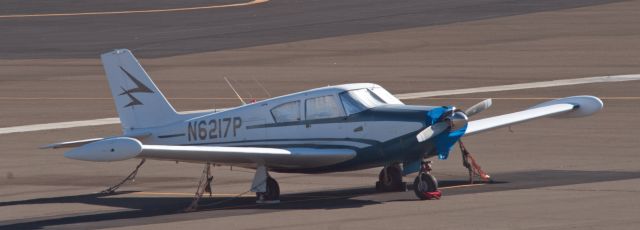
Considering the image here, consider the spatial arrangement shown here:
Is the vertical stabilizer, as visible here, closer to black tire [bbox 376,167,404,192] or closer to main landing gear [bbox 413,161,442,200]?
black tire [bbox 376,167,404,192]

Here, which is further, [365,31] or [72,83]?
[365,31]

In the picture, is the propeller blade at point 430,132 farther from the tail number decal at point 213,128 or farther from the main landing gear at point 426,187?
the tail number decal at point 213,128

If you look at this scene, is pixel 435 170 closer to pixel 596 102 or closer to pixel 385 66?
pixel 596 102

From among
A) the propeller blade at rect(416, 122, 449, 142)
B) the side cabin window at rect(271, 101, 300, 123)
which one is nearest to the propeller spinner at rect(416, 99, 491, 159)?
the propeller blade at rect(416, 122, 449, 142)

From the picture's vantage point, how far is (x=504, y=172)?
2661 cm

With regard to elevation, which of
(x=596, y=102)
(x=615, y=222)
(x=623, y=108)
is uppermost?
(x=623, y=108)

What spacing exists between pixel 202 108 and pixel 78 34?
1030 inches

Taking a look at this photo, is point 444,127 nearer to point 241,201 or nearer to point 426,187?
point 426,187

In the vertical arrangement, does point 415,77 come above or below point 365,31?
below

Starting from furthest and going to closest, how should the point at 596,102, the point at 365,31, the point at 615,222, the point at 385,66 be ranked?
the point at 365,31
the point at 385,66
the point at 596,102
the point at 615,222

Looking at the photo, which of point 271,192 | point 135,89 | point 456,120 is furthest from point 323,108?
point 135,89

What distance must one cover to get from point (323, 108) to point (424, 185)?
201 centimetres

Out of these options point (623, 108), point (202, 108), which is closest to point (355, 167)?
→ point (623, 108)

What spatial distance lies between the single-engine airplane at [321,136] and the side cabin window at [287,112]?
0.05 ft
